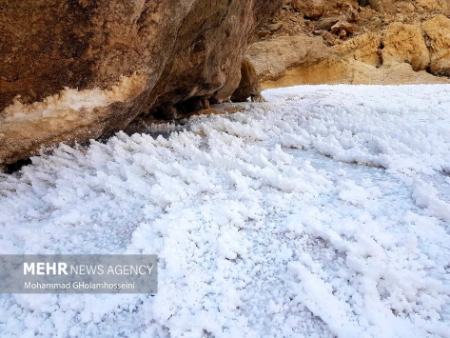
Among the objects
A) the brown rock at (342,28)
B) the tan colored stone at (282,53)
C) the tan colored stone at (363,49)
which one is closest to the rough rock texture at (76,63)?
the tan colored stone at (282,53)

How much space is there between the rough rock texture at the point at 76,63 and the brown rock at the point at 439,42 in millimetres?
11647

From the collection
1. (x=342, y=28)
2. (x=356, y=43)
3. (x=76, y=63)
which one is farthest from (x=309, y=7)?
(x=76, y=63)

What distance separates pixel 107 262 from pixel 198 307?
1.50ft

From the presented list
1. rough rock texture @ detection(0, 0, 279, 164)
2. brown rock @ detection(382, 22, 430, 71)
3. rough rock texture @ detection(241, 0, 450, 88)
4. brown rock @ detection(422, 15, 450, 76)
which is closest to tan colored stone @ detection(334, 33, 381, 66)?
rough rock texture @ detection(241, 0, 450, 88)

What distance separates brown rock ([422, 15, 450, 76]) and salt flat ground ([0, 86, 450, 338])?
36.3 ft

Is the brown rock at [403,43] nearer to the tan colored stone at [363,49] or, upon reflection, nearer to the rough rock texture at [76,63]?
the tan colored stone at [363,49]

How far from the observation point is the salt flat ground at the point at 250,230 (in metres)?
1.34

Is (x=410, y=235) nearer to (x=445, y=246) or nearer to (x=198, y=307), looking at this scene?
(x=445, y=246)

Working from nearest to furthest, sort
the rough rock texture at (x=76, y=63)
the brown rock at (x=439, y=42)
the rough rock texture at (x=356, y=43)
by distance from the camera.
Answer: the rough rock texture at (x=76, y=63), the rough rock texture at (x=356, y=43), the brown rock at (x=439, y=42)

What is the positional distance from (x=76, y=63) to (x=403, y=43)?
12.1 meters

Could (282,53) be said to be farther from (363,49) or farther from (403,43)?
(403,43)

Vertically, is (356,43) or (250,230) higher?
(356,43)

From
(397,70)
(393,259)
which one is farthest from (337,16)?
(393,259)

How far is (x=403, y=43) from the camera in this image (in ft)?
40.0
